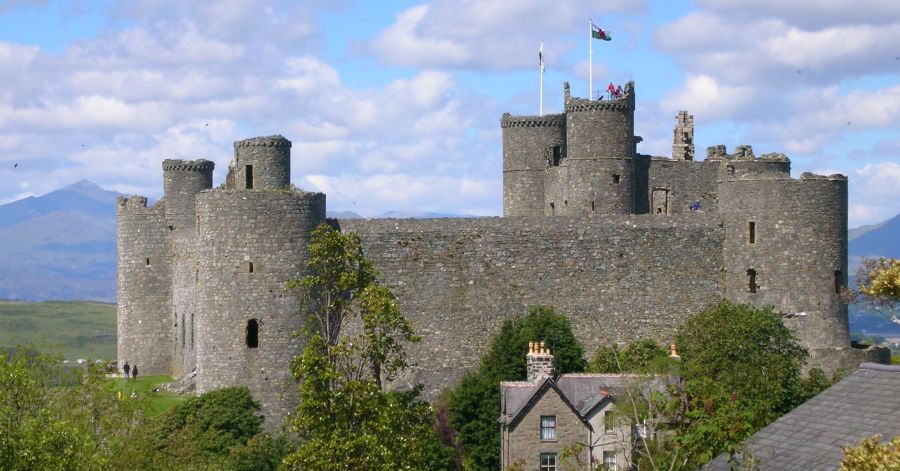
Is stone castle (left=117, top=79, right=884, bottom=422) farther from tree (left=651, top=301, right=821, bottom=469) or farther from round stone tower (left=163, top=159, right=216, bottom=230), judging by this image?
round stone tower (left=163, top=159, right=216, bottom=230)

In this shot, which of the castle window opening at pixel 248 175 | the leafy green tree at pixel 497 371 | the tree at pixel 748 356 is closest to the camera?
the tree at pixel 748 356

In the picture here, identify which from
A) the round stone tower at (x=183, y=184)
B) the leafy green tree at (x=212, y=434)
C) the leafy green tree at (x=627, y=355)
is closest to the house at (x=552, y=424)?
the leafy green tree at (x=627, y=355)

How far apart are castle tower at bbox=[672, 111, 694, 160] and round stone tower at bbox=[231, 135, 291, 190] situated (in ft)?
→ 53.4

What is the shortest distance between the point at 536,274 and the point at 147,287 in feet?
48.7

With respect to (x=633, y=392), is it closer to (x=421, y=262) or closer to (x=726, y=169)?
(x=421, y=262)

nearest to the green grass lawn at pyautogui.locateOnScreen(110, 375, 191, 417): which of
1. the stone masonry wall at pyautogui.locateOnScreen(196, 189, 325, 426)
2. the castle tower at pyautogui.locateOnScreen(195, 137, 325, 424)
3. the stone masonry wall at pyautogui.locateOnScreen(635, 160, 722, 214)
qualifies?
the castle tower at pyautogui.locateOnScreen(195, 137, 325, 424)

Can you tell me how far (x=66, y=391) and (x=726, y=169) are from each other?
23.5m

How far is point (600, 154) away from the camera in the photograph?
5850cm

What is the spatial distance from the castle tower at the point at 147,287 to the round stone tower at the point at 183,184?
2.65 ft

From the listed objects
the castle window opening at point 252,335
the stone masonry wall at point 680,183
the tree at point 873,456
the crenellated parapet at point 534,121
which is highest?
the crenellated parapet at point 534,121

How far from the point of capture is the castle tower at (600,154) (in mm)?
58500

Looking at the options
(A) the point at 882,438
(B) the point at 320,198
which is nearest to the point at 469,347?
(B) the point at 320,198

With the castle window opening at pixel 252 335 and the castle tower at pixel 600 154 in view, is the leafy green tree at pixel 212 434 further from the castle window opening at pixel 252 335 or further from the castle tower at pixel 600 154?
the castle tower at pixel 600 154

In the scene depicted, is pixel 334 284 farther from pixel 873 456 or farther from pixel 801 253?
pixel 873 456
